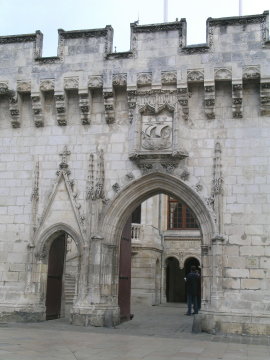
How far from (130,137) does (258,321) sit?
17.6ft

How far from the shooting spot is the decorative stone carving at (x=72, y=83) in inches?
484

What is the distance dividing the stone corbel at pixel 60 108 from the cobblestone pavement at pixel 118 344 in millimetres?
5279

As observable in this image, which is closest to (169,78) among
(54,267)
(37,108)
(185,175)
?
(185,175)

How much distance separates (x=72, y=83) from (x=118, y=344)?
6909mm

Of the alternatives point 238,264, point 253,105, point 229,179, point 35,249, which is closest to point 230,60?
point 253,105

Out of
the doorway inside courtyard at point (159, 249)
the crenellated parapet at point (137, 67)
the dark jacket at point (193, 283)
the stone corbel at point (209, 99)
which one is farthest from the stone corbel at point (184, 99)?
the doorway inside courtyard at point (159, 249)

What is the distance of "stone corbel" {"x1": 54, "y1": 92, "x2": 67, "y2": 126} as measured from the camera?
12.4 meters

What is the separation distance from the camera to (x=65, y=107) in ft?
41.0

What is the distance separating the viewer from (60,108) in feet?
41.0

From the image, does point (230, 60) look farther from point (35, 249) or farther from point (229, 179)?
point (35, 249)

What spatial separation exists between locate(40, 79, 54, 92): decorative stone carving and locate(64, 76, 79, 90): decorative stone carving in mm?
403

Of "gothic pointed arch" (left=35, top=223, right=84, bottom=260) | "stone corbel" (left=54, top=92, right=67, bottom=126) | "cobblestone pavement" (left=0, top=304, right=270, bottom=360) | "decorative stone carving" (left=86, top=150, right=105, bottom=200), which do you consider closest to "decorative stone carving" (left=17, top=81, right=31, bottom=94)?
"stone corbel" (left=54, top=92, right=67, bottom=126)

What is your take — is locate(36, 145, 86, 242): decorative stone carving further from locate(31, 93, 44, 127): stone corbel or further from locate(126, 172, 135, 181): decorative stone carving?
locate(126, 172, 135, 181): decorative stone carving

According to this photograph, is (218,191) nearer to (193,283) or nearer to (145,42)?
(145,42)
